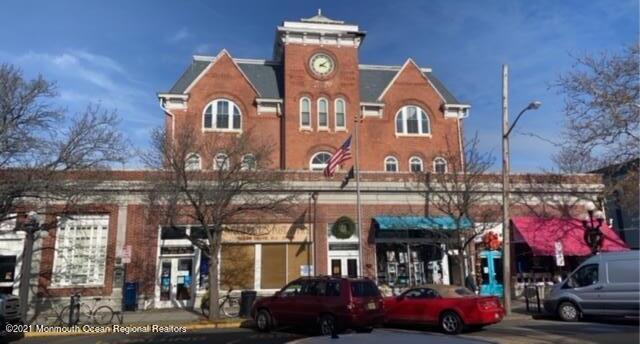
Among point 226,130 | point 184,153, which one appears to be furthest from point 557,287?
point 226,130

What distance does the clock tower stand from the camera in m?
31.2

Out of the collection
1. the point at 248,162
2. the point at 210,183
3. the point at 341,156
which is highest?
the point at 341,156

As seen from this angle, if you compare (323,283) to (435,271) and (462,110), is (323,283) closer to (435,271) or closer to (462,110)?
(435,271)

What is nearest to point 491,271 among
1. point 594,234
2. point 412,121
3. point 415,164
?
point 594,234

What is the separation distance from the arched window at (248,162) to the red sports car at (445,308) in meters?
7.94

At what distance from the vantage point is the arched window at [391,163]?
32.0 metres

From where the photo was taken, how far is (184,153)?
18.9 m

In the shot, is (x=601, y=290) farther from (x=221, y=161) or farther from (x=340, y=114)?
(x=340, y=114)

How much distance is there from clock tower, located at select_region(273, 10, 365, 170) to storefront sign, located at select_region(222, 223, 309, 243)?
6.56m

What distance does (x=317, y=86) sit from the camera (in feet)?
105

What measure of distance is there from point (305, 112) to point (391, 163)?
648cm

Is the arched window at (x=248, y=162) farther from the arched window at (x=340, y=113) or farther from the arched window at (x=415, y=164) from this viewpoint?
the arched window at (x=415, y=164)

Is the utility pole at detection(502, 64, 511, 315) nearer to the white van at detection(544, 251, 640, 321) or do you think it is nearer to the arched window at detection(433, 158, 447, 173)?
the white van at detection(544, 251, 640, 321)

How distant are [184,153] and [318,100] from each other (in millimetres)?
14610
